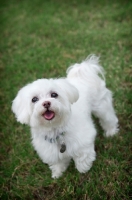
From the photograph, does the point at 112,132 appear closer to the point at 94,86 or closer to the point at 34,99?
the point at 94,86

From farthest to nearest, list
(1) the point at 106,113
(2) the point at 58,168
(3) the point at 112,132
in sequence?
(3) the point at 112,132 → (1) the point at 106,113 → (2) the point at 58,168

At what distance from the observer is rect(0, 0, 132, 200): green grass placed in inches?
107

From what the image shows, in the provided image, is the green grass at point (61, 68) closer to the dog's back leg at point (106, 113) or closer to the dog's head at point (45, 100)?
the dog's back leg at point (106, 113)

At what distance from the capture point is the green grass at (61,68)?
2.73 m

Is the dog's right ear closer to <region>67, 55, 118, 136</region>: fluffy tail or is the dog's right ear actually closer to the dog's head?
the dog's head

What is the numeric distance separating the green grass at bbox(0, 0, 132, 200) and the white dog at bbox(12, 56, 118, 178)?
0.68 ft

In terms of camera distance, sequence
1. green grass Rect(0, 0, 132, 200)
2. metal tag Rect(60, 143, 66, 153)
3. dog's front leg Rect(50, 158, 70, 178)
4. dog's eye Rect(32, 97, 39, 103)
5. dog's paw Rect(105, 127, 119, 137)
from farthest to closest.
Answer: dog's paw Rect(105, 127, 119, 137)
dog's front leg Rect(50, 158, 70, 178)
green grass Rect(0, 0, 132, 200)
metal tag Rect(60, 143, 66, 153)
dog's eye Rect(32, 97, 39, 103)

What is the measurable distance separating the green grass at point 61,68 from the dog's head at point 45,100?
0.87 metres

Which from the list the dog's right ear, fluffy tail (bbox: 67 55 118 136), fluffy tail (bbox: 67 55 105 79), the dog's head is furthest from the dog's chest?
fluffy tail (bbox: 67 55 105 79)

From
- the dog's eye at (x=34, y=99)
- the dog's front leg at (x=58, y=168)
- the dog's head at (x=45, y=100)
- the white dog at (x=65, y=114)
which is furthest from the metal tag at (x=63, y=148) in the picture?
the dog's eye at (x=34, y=99)

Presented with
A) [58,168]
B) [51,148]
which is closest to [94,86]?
[51,148]

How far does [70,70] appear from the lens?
3.02 metres

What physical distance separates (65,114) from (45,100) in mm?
271

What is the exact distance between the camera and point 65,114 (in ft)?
7.59
